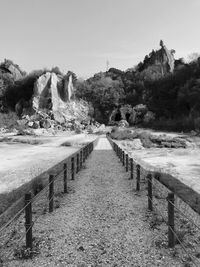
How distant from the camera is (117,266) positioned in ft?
18.3

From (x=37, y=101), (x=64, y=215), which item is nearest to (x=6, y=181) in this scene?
(x=64, y=215)

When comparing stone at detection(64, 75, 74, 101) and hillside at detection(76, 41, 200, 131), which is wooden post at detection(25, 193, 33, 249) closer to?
hillside at detection(76, 41, 200, 131)

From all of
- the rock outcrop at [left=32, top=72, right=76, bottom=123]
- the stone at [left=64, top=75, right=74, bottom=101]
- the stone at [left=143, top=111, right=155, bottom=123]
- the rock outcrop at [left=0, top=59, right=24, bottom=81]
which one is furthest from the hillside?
the rock outcrop at [left=0, top=59, right=24, bottom=81]

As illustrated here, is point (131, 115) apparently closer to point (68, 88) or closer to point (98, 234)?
point (68, 88)

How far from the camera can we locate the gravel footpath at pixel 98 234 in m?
5.83

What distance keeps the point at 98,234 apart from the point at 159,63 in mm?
104425

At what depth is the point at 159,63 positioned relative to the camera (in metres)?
105

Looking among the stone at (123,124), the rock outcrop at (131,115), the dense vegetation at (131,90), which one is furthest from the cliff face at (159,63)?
the stone at (123,124)

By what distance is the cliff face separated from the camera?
336ft

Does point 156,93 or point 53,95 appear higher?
point 156,93

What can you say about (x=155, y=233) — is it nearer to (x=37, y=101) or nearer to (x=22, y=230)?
(x=22, y=230)

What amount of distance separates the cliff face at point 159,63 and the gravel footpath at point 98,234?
94.8 m

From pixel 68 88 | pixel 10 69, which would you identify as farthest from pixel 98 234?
pixel 10 69

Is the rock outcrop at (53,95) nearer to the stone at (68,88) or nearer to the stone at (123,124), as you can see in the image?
the stone at (68,88)
